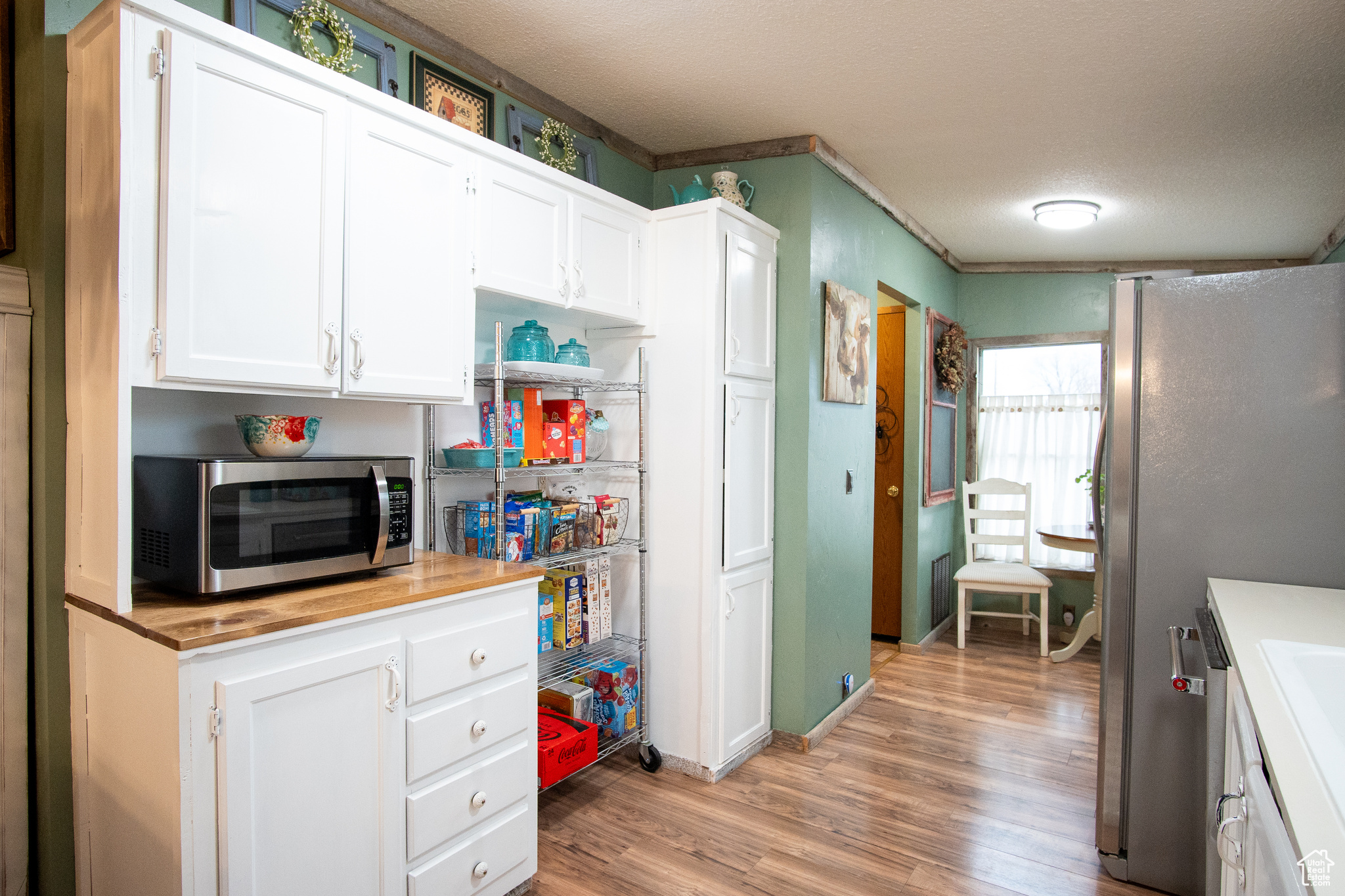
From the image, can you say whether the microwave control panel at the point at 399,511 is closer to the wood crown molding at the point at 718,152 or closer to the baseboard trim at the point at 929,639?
the wood crown molding at the point at 718,152

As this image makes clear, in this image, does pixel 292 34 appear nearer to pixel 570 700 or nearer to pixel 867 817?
pixel 570 700

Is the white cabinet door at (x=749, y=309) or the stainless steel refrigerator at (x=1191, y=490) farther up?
the white cabinet door at (x=749, y=309)

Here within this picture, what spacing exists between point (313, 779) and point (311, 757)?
0.05m

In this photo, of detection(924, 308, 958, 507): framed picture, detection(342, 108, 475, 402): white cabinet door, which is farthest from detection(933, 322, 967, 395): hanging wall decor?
detection(342, 108, 475, 402): white cabinet door

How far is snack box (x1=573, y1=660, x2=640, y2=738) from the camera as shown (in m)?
2.86

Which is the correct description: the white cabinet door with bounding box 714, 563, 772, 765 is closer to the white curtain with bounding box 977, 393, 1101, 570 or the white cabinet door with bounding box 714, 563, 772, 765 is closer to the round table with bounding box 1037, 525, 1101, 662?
the round table with bounding box 1037, 525, 1101, 662

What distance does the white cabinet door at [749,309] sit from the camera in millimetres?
2887

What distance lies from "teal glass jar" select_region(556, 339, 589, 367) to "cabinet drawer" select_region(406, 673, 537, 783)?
1.08m

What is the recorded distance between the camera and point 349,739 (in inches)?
66.9

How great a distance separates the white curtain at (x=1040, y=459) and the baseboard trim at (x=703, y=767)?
2.88 meters

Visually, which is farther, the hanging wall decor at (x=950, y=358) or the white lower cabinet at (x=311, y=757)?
the hanging wall decor at (x=950, y=358)

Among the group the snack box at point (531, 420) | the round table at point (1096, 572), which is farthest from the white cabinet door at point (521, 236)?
the round table at point (1096, 572)

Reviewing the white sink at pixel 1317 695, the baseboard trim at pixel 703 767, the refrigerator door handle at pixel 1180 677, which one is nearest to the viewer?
the white sink at pixel 1317 695

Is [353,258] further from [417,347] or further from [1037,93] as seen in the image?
[1037,93]
